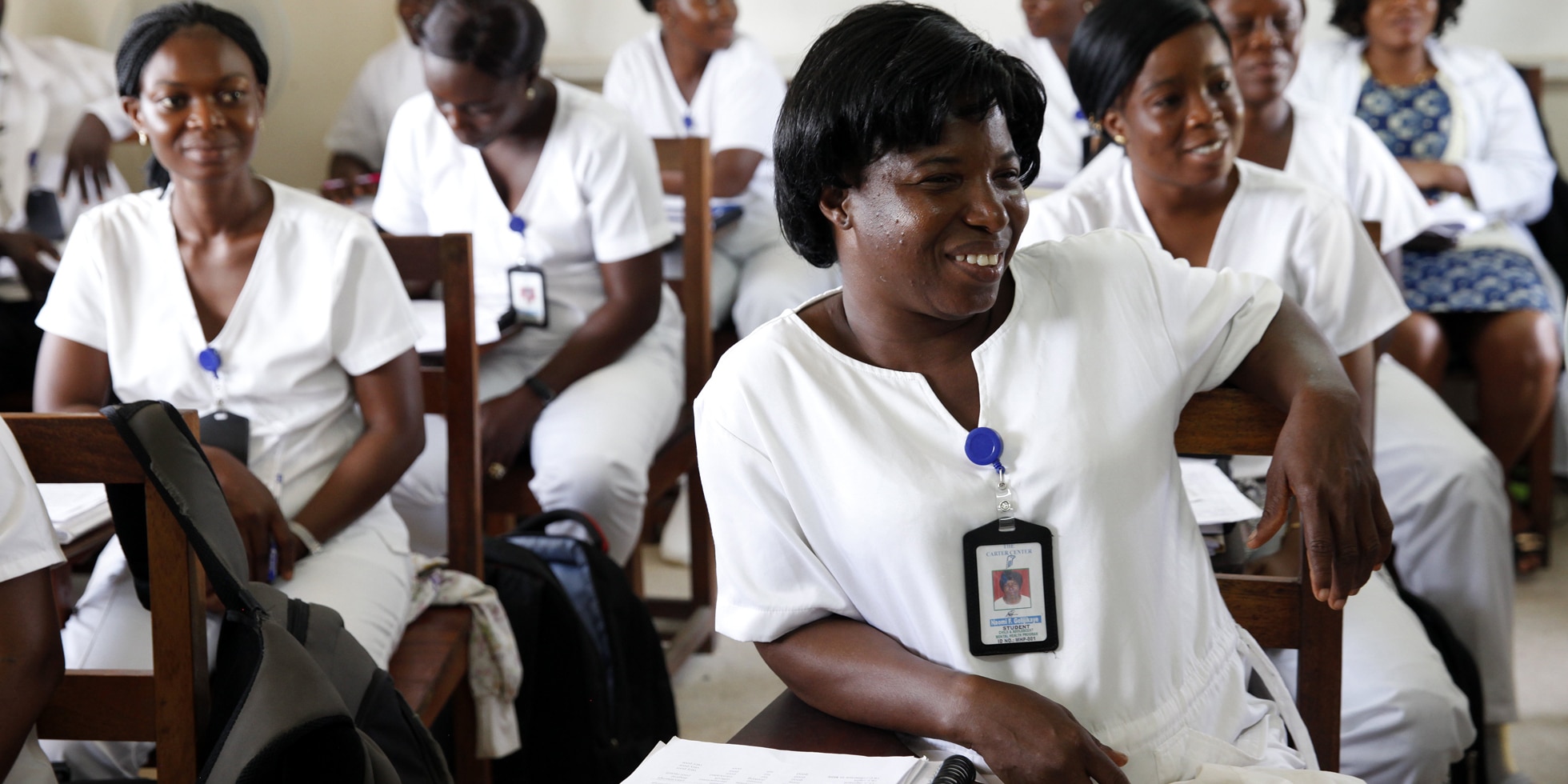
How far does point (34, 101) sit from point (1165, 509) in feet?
11.8

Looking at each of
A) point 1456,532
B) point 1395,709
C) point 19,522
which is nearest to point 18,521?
point 19,522

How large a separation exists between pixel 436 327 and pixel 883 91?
1467 mm

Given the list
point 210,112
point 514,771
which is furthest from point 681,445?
point 210,112

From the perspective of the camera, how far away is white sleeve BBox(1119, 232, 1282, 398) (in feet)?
4.04

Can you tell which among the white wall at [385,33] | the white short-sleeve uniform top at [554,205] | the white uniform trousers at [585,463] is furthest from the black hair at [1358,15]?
the white uniform trousers at [585,463]

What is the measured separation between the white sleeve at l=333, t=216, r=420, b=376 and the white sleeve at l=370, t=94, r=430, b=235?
Answer: 0.86 metres

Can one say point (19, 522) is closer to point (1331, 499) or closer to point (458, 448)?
point (458, 448)

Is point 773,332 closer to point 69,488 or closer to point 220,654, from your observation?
point 220,654

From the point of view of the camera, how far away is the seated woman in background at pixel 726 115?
3.32 meters

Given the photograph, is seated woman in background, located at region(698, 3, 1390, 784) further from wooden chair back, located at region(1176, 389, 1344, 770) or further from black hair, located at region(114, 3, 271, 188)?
black hair, located at region(114, 3, 271, 188)

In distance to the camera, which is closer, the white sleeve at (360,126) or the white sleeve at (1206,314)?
the white sleeve at (1206,314)

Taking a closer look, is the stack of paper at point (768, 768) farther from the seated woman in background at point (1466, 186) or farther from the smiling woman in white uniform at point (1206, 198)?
the seated woman in background at point (1466, 186)

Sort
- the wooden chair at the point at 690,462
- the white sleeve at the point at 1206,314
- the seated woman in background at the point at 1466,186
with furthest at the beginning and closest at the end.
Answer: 1. the seated woman in background at the point at 1466,186
2. the wooden chair at the point at 690,462
3. the white sleeve at the point at 1206,314

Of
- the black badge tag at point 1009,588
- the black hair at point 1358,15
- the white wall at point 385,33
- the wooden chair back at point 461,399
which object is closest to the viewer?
the black badge tag at point 1009,588
